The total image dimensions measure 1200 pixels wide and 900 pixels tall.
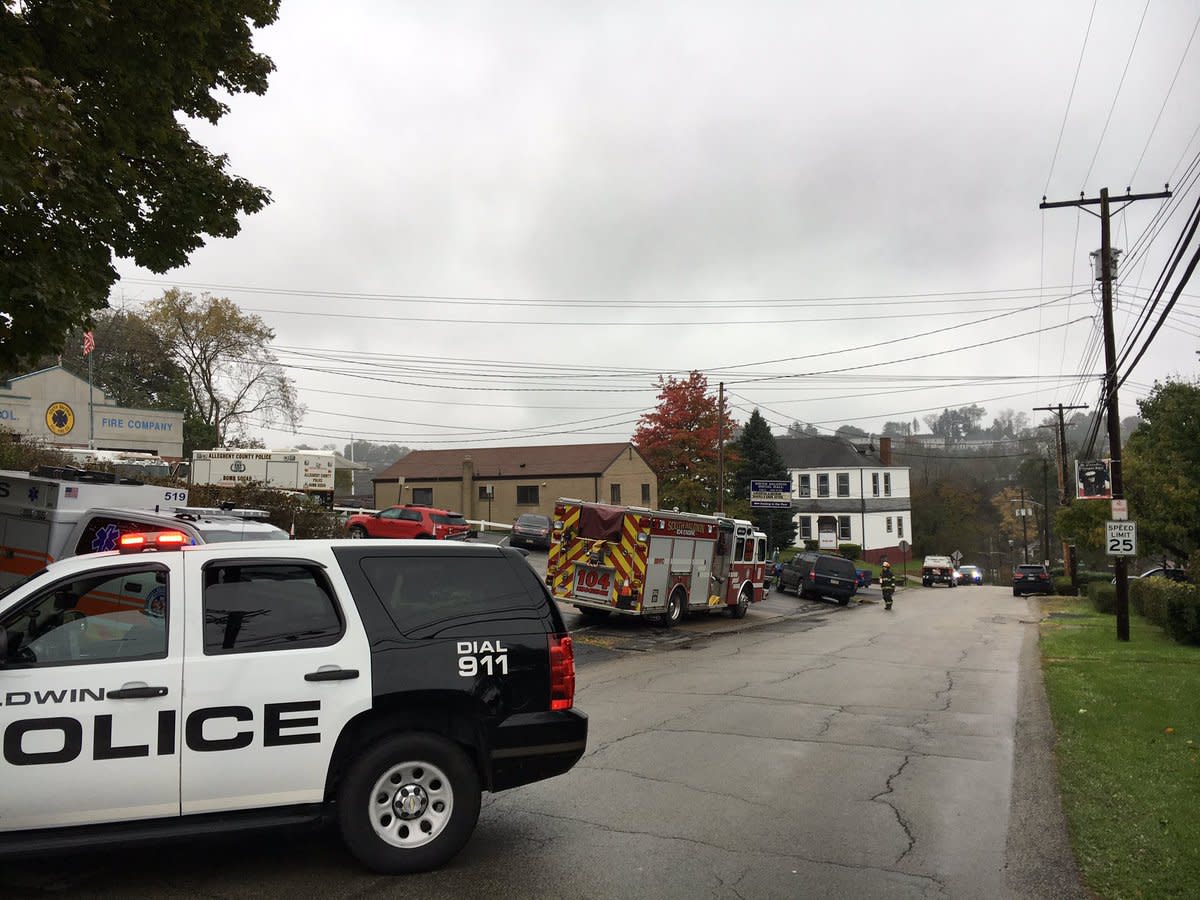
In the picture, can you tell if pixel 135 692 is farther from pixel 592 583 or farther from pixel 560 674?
pixel 592 583

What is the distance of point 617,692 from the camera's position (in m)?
12.9

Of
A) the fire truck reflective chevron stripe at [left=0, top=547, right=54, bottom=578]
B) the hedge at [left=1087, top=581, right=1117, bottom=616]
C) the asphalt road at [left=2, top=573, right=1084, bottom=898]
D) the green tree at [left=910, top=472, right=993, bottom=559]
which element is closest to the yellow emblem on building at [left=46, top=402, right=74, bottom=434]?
the fire truck reflective chevron stripe at [left=0, top=547, right=54, bottom=578]

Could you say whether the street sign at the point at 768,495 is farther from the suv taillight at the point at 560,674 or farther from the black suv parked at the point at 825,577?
the suv taillight at the point at 560,674

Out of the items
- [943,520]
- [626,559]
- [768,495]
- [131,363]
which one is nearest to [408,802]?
[626,559]

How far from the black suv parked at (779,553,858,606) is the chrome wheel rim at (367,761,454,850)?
33678 millimetres

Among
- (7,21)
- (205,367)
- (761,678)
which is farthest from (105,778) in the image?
(205,367)

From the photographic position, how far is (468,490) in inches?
2312

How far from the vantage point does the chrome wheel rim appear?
5.31 metres

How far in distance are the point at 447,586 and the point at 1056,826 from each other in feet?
15.9

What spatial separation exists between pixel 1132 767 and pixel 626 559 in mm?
14009

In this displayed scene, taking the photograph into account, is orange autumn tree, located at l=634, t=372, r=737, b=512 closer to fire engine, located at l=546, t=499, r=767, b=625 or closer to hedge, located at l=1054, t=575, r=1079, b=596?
hedge, located at l=1054, t=575, r=1079, b=596

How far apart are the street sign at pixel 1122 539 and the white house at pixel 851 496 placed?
181ft

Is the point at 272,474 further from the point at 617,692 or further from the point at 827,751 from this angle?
the point at 827,751

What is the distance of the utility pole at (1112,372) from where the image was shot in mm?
20139
